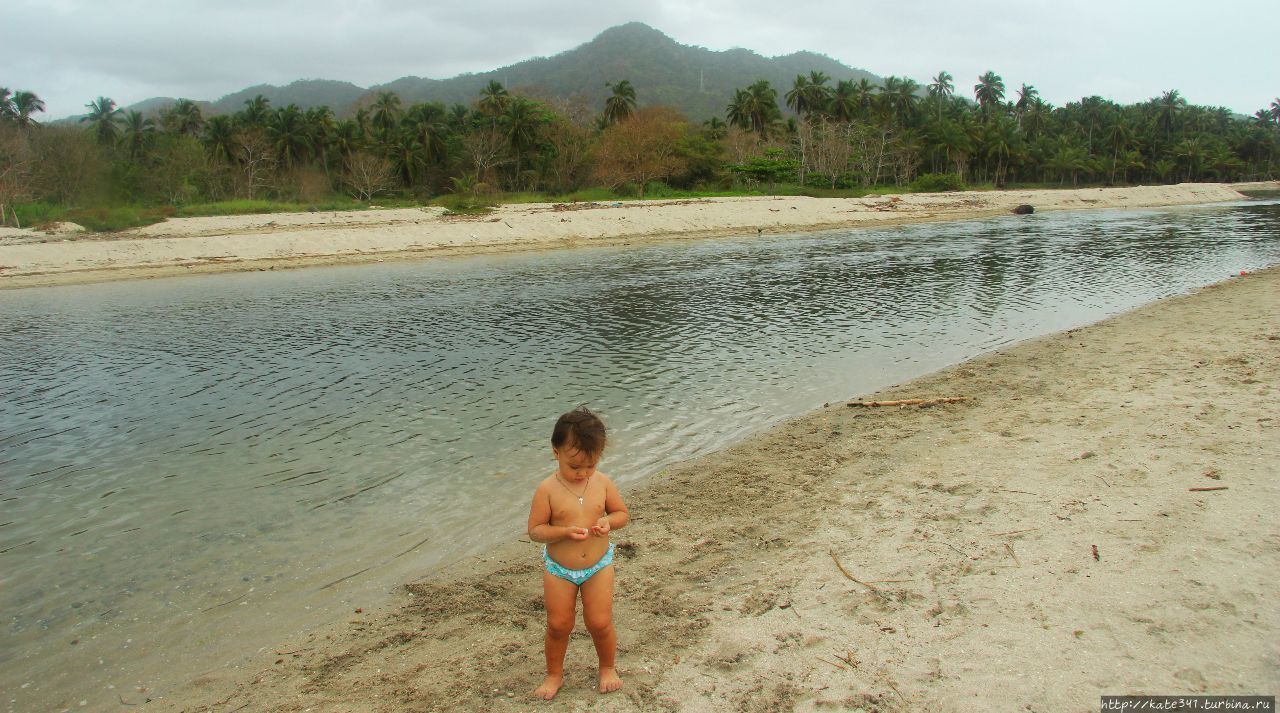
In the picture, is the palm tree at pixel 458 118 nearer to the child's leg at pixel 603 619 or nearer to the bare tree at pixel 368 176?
the bare tree at pixel 368 176

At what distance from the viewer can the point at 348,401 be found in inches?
431

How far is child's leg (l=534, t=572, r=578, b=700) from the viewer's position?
375 cm

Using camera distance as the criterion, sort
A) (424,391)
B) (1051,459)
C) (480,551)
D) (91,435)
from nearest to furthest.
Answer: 1. (480,551)
2. (1051,459)
3. (91,435)
4. (424,391)

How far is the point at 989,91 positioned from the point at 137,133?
12116 centimetres

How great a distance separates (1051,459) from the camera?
6.82 meters

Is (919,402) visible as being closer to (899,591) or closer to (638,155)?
(899,591)

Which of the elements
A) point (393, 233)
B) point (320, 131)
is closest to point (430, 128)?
point (320, 131)

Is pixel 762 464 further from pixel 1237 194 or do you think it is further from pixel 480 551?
pixel 1237 194

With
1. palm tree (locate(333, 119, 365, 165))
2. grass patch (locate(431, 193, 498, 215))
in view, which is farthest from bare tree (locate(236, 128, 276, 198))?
grass patch (locate(431, 193, 498, 215))

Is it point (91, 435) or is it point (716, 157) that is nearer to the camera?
point (91, 435)

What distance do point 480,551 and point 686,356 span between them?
7489mm

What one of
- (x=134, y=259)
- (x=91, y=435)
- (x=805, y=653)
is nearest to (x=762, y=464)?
(x=805, y=653)

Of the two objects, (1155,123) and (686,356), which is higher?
(1155,123)

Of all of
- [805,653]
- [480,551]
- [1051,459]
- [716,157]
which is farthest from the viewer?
[716,157]
